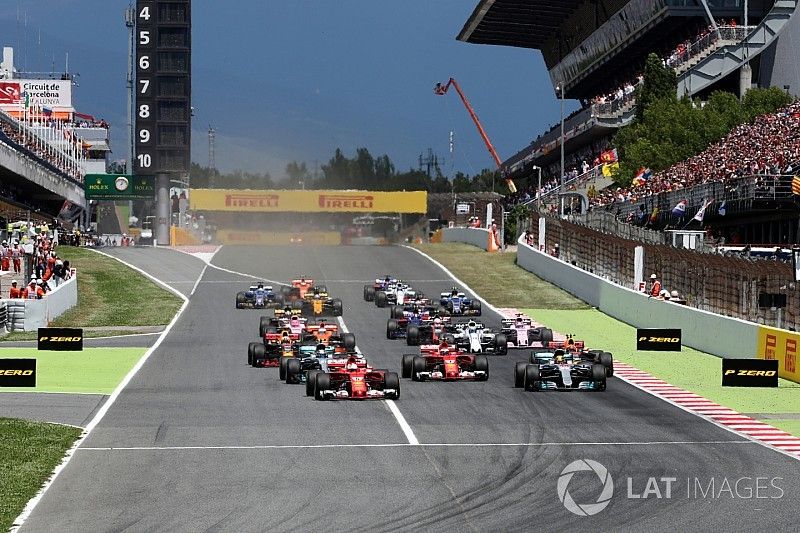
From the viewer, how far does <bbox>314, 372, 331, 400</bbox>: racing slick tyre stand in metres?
25.9

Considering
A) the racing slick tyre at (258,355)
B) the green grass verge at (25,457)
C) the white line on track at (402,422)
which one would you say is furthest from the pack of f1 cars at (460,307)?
the green grass verge at (25,457)

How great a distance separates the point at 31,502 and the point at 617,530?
7.21 meters

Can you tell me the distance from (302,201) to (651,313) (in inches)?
2623

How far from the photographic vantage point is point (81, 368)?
3291cm

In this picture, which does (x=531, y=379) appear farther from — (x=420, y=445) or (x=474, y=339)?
(x=420, y=445)

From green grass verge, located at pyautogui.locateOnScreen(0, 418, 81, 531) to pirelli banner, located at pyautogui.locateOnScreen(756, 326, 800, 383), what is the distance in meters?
16.1

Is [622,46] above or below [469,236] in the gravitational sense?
above

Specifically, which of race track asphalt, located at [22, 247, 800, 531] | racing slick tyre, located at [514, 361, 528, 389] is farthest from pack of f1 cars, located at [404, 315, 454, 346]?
racing slick tyre, located at [514, 361, 528, 389]

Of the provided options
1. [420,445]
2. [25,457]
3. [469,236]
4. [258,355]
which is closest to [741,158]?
[469,236]

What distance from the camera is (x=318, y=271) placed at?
67188 millimetres

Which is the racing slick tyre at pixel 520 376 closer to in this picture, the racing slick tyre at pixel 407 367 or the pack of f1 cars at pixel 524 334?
the racing slick tyre at pixel 407 367

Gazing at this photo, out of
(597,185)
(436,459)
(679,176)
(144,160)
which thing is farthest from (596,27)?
(436,459)

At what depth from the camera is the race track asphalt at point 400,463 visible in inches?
619

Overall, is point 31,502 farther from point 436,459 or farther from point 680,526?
point 680,526
